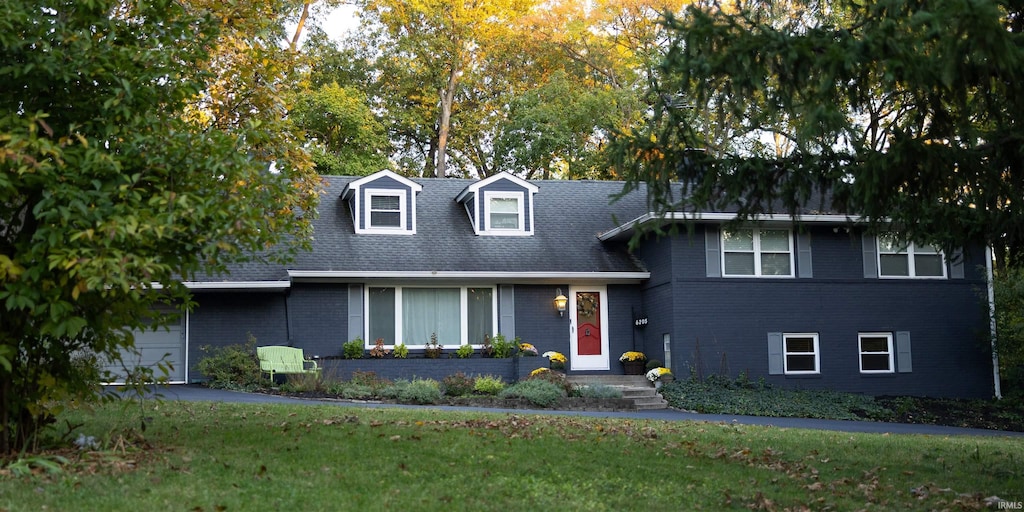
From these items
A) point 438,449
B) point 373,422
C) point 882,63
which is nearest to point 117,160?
point 438,449

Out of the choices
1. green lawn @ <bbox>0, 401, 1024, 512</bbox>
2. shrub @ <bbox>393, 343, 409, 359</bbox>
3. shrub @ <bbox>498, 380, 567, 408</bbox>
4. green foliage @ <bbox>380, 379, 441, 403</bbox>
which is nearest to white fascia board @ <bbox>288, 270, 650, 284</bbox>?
shrub @ <bbox>393, 343, 409, 359</bbox>

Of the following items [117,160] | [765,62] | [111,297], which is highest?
[765,62]

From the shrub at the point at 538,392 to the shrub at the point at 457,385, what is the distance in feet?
2.69

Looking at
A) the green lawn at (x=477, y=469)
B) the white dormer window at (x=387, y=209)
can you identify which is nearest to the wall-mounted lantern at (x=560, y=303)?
the white dormer window at (x=387, y=209)

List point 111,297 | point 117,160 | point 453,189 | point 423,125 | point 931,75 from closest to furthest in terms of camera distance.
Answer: point 931,75
point 117,160
point 111,297
point 453,189
point 423,125

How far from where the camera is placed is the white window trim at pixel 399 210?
2244 centimetres

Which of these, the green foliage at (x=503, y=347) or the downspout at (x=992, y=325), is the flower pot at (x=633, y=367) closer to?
the green foliage at (x=503, y=347)

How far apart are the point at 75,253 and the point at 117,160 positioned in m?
1.04

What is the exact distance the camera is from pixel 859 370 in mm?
21641

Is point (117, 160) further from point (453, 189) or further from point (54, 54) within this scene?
point (453, 189)

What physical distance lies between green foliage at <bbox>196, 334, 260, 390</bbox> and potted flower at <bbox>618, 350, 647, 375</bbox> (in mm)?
8331

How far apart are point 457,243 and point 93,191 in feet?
49.3

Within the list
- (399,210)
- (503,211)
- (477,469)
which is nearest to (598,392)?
(503,211)

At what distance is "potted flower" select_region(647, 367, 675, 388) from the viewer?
20.4 meters
